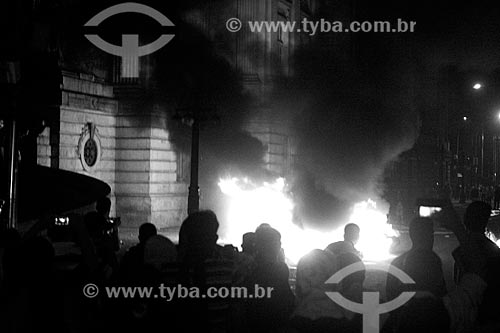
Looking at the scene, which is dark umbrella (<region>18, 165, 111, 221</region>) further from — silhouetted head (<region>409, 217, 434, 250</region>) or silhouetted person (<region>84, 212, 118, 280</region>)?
silhouetted head (<region>409, 217, 434, 250</region>)

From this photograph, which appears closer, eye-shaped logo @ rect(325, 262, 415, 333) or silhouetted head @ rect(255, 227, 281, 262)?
eye-shaped logo @ rect(325, 262, 415, 333)

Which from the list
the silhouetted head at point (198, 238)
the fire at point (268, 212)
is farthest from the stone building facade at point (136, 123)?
the silhouetted head at point (198, 238)

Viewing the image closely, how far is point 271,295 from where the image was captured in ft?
15.3

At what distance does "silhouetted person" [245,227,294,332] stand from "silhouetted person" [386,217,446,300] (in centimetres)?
75

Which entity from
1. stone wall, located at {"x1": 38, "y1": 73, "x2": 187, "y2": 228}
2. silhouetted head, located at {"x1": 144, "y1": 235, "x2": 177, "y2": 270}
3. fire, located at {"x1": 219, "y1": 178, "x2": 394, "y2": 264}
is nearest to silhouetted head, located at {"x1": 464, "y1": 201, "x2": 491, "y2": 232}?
silhouetted head, located at {"x1": 144, "y1": 235, "x2": 177, "y2": 270}

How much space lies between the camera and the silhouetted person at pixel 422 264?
456cm

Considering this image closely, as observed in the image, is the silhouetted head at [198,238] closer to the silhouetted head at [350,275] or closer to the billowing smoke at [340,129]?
the silhouetted head at [350,275]

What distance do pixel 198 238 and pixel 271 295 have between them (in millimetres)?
761

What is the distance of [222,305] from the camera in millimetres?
4207

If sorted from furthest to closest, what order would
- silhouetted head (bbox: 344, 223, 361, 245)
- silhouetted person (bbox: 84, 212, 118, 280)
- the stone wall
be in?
the stone wall < silhouetted head (bbox: 344, 223, 361, 245) < silhouetted person (bbox: 84, 212, 118, 280)

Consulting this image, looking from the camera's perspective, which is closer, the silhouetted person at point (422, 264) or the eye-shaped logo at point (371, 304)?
the eye-shaped logo at point (371, 304)

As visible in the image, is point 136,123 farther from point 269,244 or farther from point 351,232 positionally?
point 269,244

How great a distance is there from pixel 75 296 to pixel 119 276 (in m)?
0.84

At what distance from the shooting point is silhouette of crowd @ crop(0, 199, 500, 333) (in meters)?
3.56
